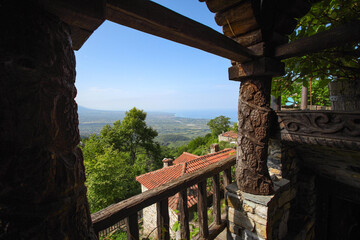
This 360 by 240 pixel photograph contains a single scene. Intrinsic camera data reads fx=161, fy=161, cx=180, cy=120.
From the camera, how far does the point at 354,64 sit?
1993 mm

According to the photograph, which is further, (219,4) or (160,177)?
(160,177)

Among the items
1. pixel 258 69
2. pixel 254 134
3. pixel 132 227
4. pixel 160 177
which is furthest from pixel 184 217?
pixel 160 177

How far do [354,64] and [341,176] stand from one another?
5.86 feet

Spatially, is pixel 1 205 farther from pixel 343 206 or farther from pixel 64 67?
pixel 343 206

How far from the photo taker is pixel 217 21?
1820 millimetres

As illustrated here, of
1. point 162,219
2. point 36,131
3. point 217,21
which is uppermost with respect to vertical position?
point 217,21

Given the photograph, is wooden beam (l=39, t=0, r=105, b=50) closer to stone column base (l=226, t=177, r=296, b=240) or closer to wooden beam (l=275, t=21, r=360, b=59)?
wooden beam (l=275, t=21, r=360, b=59)

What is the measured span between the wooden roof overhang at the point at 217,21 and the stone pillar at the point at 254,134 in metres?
0.36

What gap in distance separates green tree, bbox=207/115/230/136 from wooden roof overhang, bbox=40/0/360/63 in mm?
32919

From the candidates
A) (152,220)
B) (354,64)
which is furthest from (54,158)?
(152,220)

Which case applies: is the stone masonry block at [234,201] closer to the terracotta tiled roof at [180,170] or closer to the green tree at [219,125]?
the terracotta tiled roof at [180,170]

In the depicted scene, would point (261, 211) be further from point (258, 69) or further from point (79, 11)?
point (79, 11)

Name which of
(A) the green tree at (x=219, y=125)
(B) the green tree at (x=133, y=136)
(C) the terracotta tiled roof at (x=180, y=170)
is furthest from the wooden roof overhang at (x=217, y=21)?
(A) the green tree at (x=219, y=125)

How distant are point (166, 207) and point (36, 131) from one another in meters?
1.33
